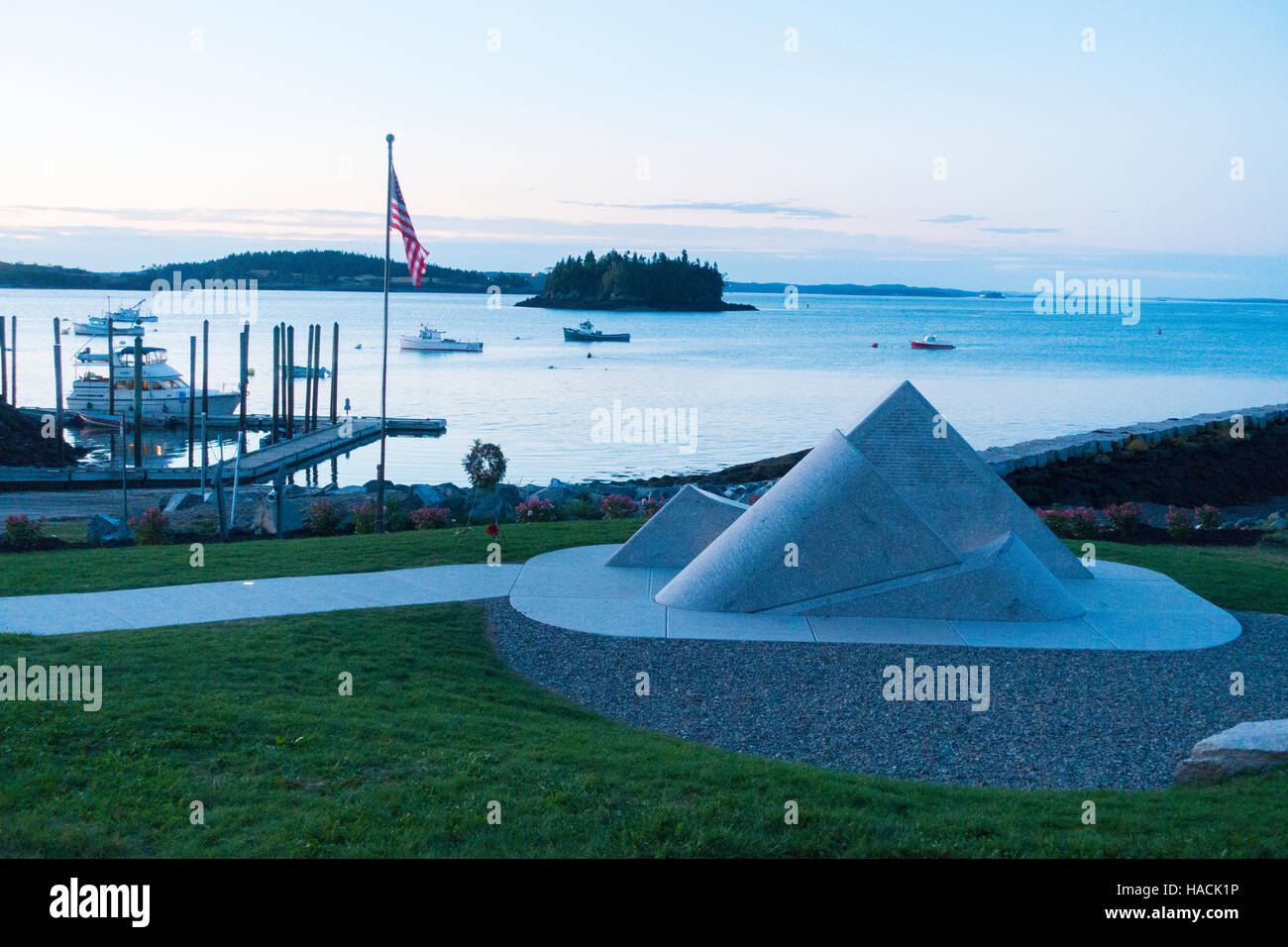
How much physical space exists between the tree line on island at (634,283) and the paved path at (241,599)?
159667 mm

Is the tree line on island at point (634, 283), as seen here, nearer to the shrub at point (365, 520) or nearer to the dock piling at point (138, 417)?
the dock piling at point (138, 417)

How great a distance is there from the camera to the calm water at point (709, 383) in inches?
1654

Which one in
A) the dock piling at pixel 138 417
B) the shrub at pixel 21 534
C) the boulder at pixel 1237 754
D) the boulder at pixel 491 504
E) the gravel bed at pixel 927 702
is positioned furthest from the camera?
the dock piling at pixel 138 417

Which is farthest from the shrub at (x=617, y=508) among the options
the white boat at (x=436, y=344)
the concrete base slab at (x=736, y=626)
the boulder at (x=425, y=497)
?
the white boat at (x=436, y=344)

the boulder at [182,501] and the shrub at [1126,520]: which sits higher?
the shrub at [1126,520]

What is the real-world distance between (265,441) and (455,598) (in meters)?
37.9

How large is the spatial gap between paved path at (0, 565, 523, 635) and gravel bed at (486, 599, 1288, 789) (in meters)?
1.34

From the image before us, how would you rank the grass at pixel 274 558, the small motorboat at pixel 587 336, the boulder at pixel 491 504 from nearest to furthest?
1. the grass at pixel 274 558
2. the boulder at pixel 491 504
3. the small motorboat at pixel 587 336

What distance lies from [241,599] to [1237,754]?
29.6 ft

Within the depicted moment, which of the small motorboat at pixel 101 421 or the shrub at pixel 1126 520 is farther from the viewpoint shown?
the small motorboat at pixel 101 421

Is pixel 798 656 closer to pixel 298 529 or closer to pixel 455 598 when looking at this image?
pixel 455 598

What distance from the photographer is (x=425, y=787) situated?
18.9 ft

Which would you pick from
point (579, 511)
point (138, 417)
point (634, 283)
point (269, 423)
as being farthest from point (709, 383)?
point (634, 283)

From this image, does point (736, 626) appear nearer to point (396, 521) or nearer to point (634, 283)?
point (396, 521)
